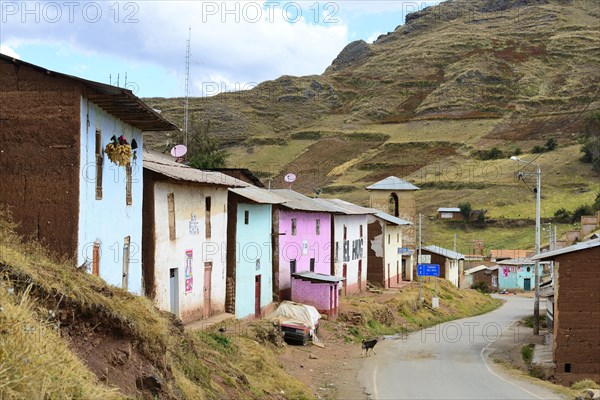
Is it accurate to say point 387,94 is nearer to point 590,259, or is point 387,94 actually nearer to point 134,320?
point 590,259

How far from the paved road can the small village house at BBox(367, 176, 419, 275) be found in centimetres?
2236

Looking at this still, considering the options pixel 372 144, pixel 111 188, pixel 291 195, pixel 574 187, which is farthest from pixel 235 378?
pixel 372 144

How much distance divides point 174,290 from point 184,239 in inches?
63.0

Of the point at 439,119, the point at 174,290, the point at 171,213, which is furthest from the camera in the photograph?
the point at 439,119

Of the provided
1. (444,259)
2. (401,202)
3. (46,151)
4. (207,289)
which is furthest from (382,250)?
(46,151)

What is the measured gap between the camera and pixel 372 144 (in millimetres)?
137875

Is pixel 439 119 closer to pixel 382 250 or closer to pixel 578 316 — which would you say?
pixel 382 250

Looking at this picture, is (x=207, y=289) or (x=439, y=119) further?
(x=439, y=119)

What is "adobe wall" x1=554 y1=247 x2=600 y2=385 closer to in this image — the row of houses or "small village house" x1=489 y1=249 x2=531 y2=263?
the row of houses

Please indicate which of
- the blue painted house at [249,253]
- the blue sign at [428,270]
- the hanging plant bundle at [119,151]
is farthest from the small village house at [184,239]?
the blue sign at [428,270]

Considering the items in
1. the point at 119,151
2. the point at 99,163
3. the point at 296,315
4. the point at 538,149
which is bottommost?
the point at 296,315

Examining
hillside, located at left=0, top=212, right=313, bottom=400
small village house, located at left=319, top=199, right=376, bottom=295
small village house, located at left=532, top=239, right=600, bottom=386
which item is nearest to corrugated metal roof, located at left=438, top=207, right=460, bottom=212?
small village house, located at left=319, top=199, right=376, bottom=295

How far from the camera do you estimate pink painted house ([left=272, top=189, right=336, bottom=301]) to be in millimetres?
36906

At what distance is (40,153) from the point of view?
1609cm
